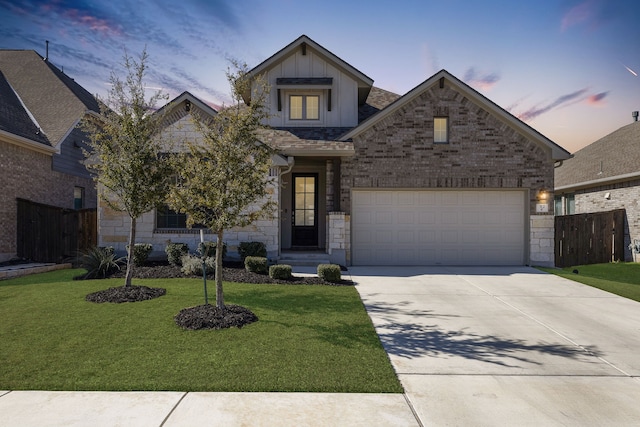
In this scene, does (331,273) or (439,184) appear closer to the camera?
(331,273)

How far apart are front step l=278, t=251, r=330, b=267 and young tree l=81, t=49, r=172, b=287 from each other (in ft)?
16.2

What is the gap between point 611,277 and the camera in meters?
11.7

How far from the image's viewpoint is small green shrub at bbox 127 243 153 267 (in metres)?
11.1

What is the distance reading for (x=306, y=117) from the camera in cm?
1434

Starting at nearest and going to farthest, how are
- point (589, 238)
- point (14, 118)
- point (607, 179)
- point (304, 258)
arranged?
point (304, 258) → point (589, 238) → point (14, 118) → point (607, 179)

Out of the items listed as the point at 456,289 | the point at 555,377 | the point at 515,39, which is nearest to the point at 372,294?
the point at 456,289

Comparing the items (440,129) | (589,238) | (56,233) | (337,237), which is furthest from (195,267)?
(589,238)

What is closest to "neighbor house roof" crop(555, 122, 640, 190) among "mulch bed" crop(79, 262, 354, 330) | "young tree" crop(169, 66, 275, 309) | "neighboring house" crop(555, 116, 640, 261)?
"neighboring house" crop(555, 116, 640, 261)

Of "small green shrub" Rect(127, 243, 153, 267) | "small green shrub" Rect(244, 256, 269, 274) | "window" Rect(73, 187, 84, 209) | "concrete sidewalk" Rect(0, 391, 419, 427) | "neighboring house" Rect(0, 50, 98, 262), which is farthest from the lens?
"window" Rect(73, 187, 84, 209)

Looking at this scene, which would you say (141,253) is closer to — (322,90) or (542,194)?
(322,90)

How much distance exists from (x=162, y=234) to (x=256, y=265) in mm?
3992

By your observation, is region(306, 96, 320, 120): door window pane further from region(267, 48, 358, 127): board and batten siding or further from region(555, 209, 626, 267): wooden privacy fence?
region(555, 209, 626, 267): wooden privacy fence

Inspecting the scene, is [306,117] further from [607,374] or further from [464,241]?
[607,374]

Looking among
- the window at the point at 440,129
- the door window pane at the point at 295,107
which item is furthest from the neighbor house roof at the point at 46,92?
the window at the point at 440,129
